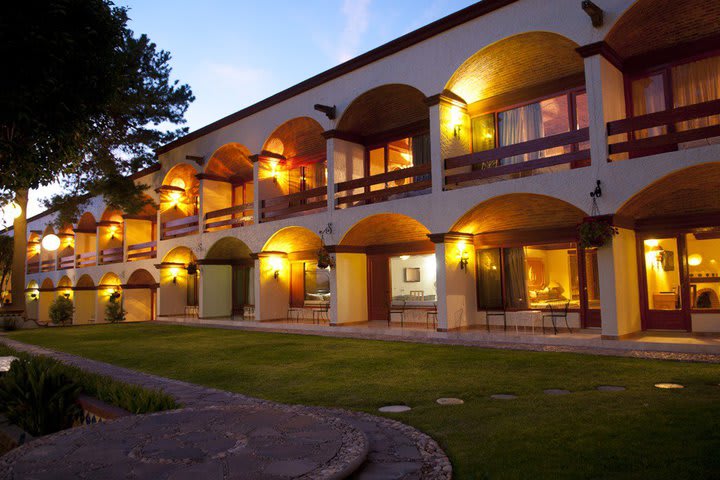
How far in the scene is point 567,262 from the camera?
50.7ft

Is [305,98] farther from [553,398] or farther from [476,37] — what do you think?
[553,398]

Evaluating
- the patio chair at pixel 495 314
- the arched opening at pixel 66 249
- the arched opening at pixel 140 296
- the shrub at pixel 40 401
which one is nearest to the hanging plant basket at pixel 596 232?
the patio chair at pixel 495 314

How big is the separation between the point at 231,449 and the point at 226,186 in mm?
21822

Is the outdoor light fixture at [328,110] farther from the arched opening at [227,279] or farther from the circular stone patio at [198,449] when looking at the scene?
the circular stone patio at [198,449]

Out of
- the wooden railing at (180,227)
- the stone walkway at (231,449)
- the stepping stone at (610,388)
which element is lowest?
the stepping stone at (610,388)

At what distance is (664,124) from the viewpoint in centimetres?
1145

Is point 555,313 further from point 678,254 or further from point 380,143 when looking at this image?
point 380,143

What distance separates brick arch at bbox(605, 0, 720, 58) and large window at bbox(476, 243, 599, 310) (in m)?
5.66

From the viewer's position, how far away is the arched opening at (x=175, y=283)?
87.6 feet

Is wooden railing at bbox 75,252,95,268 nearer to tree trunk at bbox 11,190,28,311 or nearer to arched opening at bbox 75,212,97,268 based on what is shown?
arched opening at bbox 75,212,97,268

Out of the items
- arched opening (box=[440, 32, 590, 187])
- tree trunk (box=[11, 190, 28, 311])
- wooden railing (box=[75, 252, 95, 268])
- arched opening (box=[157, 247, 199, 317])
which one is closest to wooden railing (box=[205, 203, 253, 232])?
arched opening (box=[157, 247, 199, 317])

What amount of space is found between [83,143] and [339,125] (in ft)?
35.2

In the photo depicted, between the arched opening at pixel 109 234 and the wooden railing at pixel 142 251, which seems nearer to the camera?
the wooden railing at pixel 142 251

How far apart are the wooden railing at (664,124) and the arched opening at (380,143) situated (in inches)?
231
